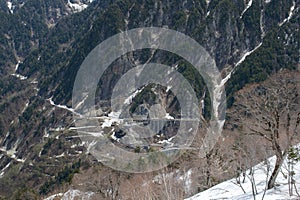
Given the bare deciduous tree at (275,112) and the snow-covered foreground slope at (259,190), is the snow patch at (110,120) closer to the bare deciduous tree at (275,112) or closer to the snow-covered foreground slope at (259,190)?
the snow-covered foreground slope at (259,190)

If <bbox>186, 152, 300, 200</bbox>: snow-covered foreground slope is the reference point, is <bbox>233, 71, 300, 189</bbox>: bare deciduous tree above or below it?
above

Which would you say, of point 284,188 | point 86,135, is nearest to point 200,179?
point 284,188

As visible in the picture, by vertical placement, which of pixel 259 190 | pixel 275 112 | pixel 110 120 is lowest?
pixel 110 120

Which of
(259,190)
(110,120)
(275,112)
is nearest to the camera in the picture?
(275,112)

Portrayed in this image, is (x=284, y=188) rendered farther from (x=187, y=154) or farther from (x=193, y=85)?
(x=193, y=85)

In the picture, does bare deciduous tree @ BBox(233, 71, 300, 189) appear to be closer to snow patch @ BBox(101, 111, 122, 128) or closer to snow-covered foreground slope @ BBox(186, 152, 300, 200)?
snow-covered foreground slope @ BBox(186, 152, 300, 200)

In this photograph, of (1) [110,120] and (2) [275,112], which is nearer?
(2) [275,112]

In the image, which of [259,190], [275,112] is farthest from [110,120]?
[275,112]

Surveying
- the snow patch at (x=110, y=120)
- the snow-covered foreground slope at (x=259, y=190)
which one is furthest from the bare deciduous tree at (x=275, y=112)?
the snow patch at (x=110, y=120)

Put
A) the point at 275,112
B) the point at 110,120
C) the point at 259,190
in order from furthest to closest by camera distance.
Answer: the point at 110,120 → the point at 259,190 → the point at 275,112

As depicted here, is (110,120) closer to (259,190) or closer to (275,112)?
(259,190)

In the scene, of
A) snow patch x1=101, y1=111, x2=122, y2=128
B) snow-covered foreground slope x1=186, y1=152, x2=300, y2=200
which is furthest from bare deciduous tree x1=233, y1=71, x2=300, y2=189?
snow patch x1=101, y1=111, x2=122, y2=128
